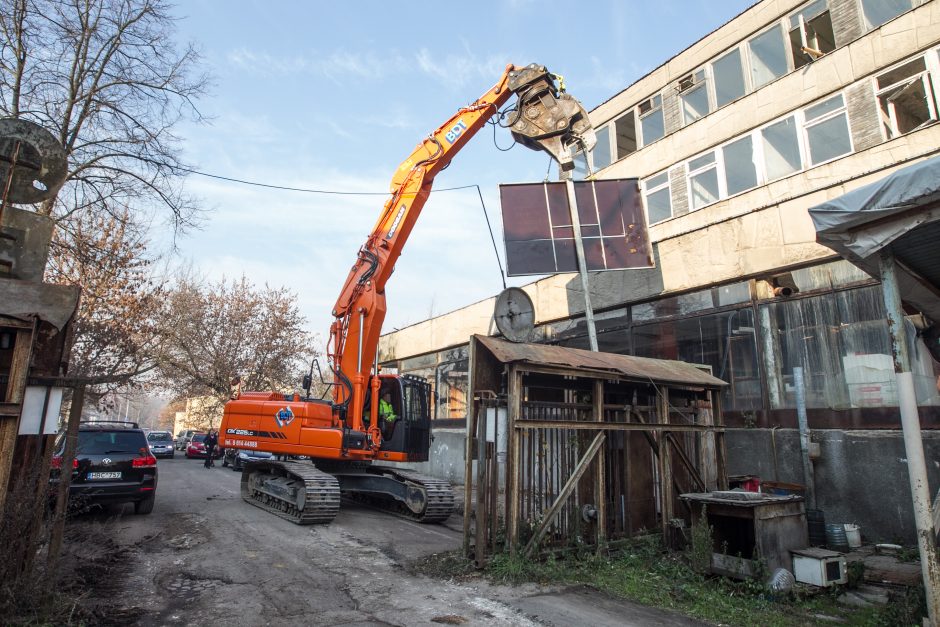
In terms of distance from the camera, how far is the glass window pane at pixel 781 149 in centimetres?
1367

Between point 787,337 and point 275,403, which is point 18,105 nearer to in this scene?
point 275,403

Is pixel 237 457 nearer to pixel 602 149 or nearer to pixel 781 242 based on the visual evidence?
pixel 602 149

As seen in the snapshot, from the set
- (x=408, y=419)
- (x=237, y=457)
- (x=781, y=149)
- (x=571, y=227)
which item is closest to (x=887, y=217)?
(x=408, y=419)

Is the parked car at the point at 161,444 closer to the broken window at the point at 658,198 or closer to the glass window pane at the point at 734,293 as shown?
the broken window at the point at 658,198

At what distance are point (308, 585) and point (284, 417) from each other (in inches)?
239

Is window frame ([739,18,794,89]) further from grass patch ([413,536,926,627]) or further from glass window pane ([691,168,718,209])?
grass patch ([413,536,926,627])

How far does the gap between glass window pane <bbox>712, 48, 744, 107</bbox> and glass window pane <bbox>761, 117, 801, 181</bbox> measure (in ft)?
5.86

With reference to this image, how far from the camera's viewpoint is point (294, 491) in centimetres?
1027

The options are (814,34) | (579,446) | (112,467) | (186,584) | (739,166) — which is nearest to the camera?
(186,584)

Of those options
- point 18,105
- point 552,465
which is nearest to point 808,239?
point 552,465

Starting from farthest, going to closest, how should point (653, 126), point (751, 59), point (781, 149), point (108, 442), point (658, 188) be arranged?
point (653, 126) → point (658, 188) → point (751, 59) → point (781, 149) → point (108, 442)

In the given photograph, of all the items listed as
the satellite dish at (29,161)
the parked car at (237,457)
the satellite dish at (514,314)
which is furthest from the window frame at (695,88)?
the parked car at (237,457)

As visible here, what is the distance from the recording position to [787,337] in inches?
402

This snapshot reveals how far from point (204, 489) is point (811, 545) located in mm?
14036
